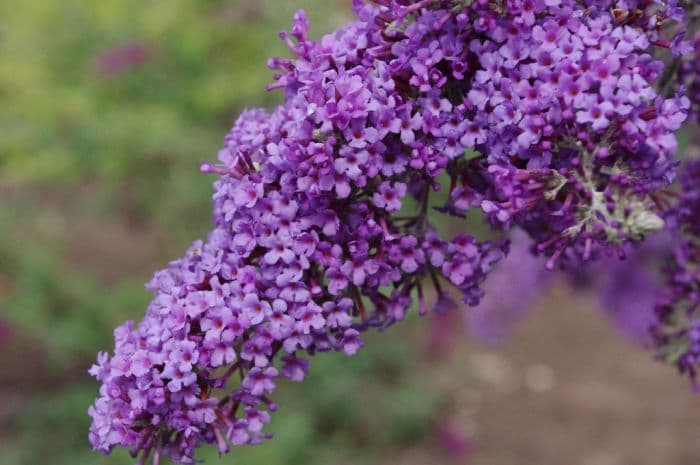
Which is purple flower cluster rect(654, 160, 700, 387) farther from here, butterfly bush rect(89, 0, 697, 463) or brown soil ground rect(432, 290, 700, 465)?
brown soil ground rect(432, 290, 700, 465)

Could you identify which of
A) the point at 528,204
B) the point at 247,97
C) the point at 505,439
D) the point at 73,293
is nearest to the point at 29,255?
the point at 73,293

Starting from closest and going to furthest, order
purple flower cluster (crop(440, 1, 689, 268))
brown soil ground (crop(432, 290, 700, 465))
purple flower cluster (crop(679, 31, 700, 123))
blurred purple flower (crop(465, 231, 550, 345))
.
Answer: purple flower cluster (crop(440, 1, 689, 268))
purple flower cluster (crop(679, 31, 700, 123))
blurred purple flower (crop(465, 231, 550, 345))
brown soil ground (crop(432, 290, 700, 465))

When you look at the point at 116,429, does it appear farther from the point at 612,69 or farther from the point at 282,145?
the point at 612,69

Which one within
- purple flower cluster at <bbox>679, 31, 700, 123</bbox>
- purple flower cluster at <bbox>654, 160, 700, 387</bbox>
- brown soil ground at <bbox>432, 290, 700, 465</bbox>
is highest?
brown soil ground at <bbox>432, 290, 700, 465</bbox>

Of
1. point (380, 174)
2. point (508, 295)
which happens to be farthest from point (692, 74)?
point (508, 295)

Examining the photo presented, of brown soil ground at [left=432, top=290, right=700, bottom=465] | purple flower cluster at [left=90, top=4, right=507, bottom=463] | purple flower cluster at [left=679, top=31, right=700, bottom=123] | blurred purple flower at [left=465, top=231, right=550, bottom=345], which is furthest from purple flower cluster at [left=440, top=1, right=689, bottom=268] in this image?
brown soil ground at [left=432, top=290, right=700, bottom=465]

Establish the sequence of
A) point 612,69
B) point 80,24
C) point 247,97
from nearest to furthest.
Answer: point 612,69 < point 247,97 < point 80,24
